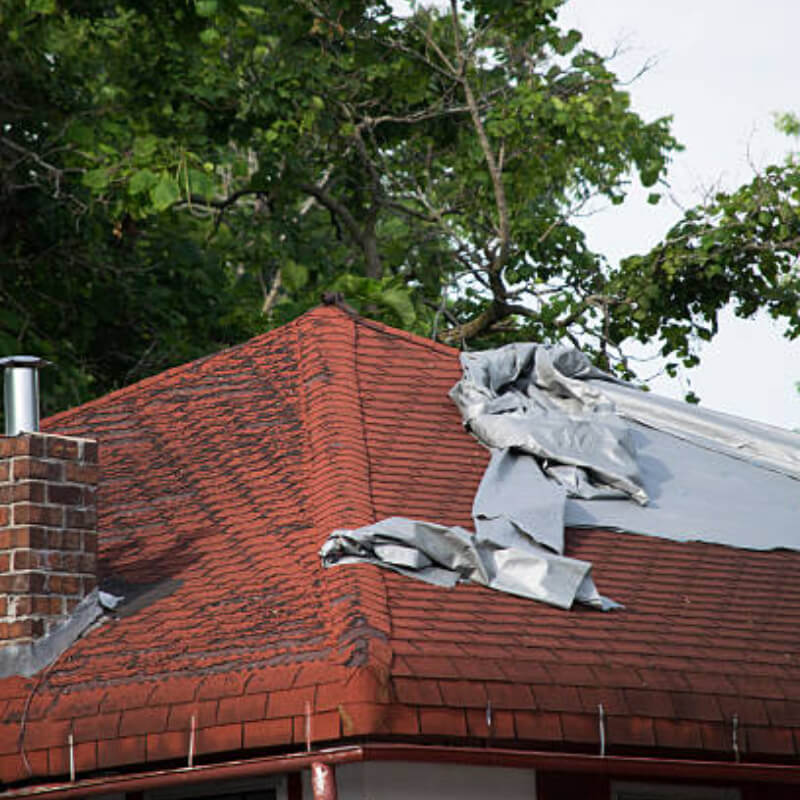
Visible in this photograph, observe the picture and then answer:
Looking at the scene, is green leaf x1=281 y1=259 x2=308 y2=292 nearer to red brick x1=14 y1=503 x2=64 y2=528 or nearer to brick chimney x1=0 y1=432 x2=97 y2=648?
brick chimney x1=0 y1=432 x2=97 y2=648

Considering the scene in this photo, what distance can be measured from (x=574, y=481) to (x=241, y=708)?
10.4 ft

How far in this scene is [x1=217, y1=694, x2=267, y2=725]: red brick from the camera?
Result: 675cm

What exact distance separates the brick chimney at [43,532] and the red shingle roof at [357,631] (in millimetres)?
280

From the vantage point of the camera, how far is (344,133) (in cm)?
1670

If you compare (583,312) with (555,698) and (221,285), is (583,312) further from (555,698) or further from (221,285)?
(555,698)

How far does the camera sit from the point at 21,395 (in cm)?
857

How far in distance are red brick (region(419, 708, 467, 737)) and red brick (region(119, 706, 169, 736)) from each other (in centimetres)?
121

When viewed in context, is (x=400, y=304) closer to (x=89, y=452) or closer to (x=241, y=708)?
(x=89, y=452)

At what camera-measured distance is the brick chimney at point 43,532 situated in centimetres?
779

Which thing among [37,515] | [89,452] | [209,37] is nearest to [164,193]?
[209,37]

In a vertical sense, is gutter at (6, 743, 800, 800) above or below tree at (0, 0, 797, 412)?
below

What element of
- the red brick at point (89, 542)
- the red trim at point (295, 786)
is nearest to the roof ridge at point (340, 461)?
the red trim at point (295, 786)

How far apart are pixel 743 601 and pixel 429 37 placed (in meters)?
9.35

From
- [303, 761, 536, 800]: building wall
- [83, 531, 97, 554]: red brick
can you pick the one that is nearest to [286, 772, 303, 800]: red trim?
[303, 761, 536, 800]: building wall
